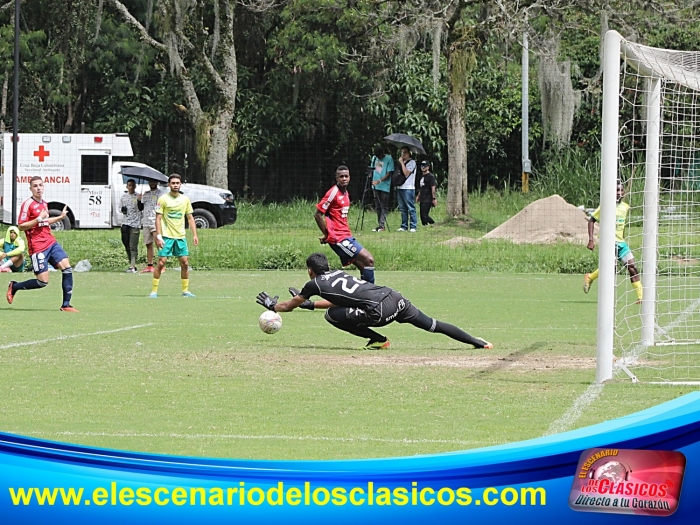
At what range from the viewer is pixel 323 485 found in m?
2.34

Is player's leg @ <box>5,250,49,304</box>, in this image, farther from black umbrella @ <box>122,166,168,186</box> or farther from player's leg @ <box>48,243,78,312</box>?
black umbrella @ <box>122,166,168,186</box>

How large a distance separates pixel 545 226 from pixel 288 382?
65.7 ft

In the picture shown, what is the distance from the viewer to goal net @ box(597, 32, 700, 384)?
9.41m

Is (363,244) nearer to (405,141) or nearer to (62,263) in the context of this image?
(405,141)

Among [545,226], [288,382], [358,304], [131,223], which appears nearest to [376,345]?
[358,304]

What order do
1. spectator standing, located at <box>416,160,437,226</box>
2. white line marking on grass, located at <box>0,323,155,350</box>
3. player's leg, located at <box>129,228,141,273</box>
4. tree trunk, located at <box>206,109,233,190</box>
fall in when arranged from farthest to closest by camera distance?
1. tree trunk, located at <box>206,109,233,190</box>
2. spectator standing, located at <box>416,160,437,226</box>
3. player's leg, located at <box>129,228,141,273</box>
4. white line marking on grass, located at <box>0,323,155,350</box>

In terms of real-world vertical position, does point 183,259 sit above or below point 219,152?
below

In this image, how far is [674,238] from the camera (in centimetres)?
1616

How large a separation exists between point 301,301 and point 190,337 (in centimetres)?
203

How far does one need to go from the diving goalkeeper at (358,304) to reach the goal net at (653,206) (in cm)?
180

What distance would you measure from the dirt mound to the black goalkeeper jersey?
17159 mm

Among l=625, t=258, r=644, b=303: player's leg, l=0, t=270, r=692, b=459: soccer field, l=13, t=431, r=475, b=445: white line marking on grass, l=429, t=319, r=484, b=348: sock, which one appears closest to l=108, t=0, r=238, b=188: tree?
l=0, t=270, r=692, b=459: soccer field

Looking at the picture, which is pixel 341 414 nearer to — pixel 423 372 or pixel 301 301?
pixel 423 372

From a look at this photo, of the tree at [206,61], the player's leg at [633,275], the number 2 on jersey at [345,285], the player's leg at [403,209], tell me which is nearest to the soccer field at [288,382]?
the number 2 on jersey at [345,285]
